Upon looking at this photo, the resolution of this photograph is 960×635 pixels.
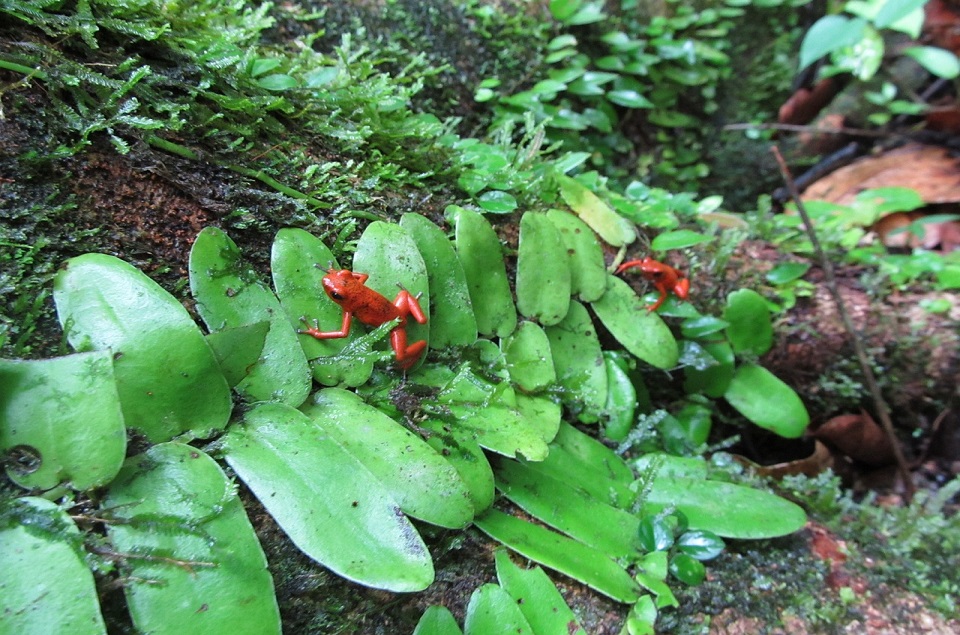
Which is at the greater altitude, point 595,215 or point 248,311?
point 248,311

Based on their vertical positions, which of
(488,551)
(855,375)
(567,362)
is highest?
(567,362)

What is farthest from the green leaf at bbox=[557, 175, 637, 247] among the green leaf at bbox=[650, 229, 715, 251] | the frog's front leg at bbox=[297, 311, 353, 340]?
the frog's front leg at bbox=[297, 311, 353, 340]

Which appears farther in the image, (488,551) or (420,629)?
(488,551)

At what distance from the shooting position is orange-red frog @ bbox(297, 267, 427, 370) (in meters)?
1.42

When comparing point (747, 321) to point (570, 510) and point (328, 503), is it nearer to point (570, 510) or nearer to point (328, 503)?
point (570, 510)

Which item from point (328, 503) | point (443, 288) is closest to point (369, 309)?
point (443, 288)

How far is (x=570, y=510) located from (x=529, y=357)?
468 millimetres

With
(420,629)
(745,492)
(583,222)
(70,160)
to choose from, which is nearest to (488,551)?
(420,629)

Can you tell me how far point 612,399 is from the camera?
1904 millimetres

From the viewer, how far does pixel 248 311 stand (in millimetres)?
1331

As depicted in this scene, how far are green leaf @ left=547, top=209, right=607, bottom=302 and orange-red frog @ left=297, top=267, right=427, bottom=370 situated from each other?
0.68 meters

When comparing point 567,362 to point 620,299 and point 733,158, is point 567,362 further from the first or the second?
point 733,158

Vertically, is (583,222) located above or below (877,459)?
above

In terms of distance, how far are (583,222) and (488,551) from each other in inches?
48.0
